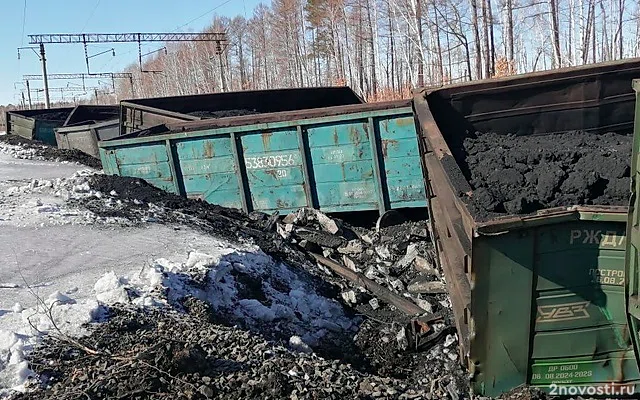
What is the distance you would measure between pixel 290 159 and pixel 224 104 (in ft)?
13.9

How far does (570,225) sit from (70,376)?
285 cm

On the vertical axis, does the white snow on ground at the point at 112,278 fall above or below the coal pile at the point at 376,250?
above

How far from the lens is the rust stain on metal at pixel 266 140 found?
7367 millimetres

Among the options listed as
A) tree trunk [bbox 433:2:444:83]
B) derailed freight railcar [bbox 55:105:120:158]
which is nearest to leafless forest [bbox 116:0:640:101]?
tree trunk [bbox 433:2:444:83]

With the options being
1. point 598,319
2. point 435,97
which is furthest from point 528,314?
point 435,97

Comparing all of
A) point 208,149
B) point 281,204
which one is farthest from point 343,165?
point 208,149

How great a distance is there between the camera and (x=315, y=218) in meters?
7.24

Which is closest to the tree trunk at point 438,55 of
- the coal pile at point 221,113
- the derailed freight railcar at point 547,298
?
the coal pile at point 221,113

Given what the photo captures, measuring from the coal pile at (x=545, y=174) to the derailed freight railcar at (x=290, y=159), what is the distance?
7.28ft

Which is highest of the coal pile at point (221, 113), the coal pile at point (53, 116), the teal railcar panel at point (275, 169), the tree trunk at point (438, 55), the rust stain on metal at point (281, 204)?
the tree trunk at point (438, 55)

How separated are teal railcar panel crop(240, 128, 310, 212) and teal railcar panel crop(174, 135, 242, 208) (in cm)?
24

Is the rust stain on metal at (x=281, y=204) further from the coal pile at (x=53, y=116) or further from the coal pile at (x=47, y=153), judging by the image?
the coal pile at (x=53, y=116)

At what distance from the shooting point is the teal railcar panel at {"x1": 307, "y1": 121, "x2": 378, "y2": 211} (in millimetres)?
7012

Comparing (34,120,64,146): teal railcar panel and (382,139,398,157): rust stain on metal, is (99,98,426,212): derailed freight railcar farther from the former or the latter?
(34,120,64,146): teal railcar panel
